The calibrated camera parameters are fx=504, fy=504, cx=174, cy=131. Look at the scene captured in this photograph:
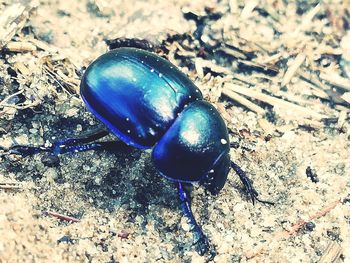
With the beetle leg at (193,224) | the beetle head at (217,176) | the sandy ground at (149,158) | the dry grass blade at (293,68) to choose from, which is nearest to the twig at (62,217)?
the sandy ground at (149,158)

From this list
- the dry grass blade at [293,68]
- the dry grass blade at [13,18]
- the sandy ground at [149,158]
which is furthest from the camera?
the dry grass blade at [293,68]

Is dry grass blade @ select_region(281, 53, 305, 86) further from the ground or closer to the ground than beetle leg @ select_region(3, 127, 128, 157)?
further from the ground

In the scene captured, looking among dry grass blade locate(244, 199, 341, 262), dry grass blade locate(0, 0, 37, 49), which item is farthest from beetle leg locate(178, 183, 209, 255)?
dry grass blade locate(0, 0, 37, 49)

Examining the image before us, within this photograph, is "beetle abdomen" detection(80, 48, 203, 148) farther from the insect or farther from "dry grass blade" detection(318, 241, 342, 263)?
"dry grass blade" detection(318, 241, 342, 263)

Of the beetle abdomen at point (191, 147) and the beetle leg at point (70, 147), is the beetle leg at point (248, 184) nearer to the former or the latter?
the beetle abdomen at point (191, 147)

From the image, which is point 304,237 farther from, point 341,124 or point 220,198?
point 341,124

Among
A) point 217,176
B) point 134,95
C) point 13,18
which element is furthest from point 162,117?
point 13,18
